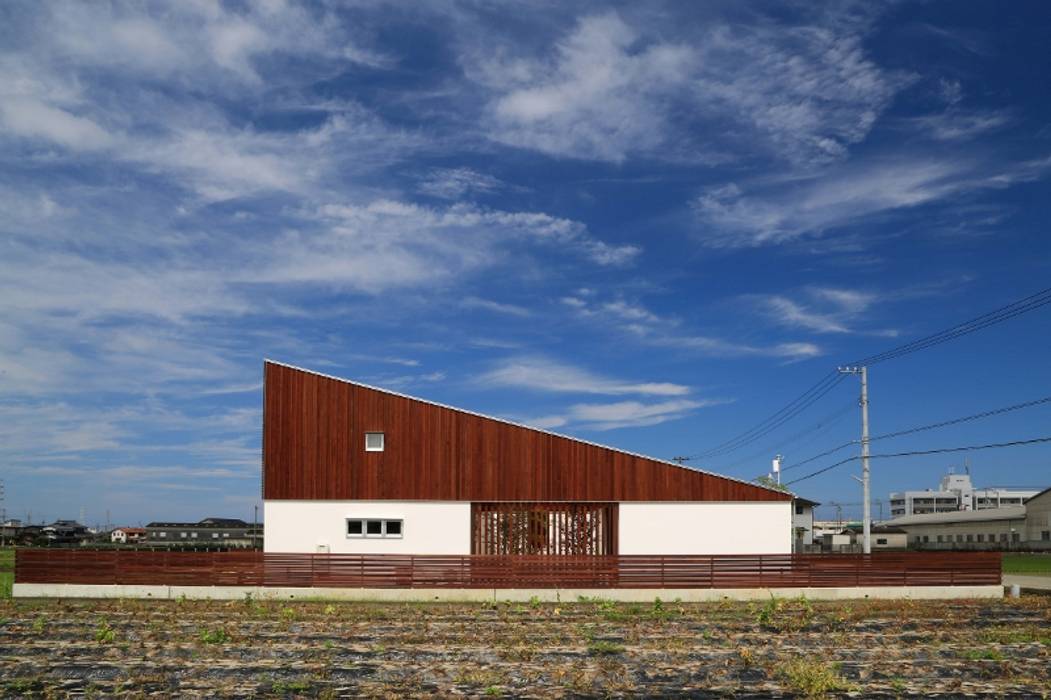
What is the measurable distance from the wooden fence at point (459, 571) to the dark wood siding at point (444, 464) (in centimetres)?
285

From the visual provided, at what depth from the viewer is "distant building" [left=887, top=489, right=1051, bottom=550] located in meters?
98.8

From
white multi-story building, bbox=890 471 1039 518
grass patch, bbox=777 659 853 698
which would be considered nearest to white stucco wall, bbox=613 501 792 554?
grass patch, bbox=777 659 853 698

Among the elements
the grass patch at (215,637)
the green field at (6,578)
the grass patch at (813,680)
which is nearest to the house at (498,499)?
the green field at (6,578)

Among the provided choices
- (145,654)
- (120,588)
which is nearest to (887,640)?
(145,654)

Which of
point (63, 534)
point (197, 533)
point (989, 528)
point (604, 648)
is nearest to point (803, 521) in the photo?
point (989, 528)

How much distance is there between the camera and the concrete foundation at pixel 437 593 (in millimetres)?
30859

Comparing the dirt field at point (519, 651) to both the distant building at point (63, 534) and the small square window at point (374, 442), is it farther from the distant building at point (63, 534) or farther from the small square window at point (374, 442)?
the distant building at point (63, 534)

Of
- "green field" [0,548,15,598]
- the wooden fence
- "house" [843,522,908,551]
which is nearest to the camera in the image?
the wooden fence

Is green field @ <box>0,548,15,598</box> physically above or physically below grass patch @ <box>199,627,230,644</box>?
below

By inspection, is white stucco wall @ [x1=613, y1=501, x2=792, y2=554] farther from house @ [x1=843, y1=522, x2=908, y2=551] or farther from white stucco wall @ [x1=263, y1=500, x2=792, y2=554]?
house @ [x1=843, y1=522, x2=908, y2=551]

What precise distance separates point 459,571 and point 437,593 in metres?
1.10

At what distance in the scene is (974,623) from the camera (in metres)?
25.2

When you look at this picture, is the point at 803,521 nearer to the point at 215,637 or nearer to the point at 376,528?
the point at 376,528

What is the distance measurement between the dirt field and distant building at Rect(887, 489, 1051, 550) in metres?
79.6
